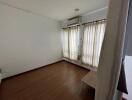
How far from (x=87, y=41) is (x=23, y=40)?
254cm

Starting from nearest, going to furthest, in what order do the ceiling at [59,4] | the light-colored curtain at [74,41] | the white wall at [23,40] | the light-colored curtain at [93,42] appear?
the ceiling at [59,4], the white wall at [23,40], the light-colored curtain at [93,42], the light-colored curtain at [74,41]

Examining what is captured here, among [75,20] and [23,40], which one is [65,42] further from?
[23,40]

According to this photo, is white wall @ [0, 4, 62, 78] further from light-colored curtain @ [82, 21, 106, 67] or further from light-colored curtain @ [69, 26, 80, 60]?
light-colored curtain @ [82, 21, 106, 67]

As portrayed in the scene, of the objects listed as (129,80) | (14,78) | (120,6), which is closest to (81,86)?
(129,80)

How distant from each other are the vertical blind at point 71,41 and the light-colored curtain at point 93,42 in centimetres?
47

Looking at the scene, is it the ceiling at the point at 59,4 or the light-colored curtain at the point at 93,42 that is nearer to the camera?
the ceiling at the point at 59,4

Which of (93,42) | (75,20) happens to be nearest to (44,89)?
(93,42)

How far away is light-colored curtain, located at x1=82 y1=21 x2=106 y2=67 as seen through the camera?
2.55 meters

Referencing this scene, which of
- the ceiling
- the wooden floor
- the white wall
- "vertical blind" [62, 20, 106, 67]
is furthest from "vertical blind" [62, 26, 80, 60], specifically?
the wooden floor

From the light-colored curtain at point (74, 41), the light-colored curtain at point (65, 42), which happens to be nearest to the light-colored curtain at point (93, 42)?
the light-colored curtain at point (74, 41)

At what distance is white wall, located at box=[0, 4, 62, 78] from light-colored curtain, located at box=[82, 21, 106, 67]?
5.77 feet

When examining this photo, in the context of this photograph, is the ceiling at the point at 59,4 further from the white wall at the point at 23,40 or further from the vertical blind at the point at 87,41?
the vertical blind at the point at 87,41

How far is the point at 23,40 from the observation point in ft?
9.12

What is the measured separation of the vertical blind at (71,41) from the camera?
3.47 meters
